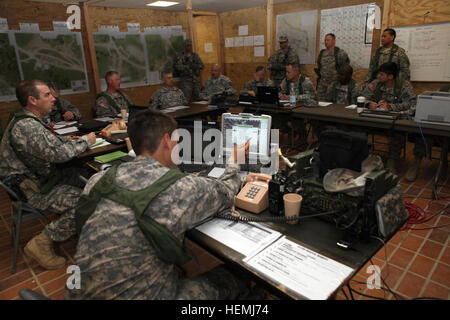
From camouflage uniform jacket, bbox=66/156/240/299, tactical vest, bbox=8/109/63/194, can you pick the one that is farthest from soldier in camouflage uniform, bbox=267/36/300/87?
camouflage uniform jacket, bbox=66/156/240/299

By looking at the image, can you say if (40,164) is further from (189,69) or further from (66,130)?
(189,69)

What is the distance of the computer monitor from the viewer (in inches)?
86.5

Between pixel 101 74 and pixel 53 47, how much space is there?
999 mm

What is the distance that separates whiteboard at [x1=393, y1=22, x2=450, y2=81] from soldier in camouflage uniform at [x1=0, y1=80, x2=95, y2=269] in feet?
17.8

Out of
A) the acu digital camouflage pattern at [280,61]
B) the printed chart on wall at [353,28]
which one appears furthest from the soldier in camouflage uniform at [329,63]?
the acu digital camouflage pattern at [280,61]

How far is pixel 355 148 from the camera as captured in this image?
147cm

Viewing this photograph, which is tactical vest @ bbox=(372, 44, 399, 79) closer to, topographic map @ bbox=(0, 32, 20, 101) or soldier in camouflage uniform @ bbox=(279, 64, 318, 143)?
soldier in camouflage uniform @ bbox=(279, 64, 318, 143)

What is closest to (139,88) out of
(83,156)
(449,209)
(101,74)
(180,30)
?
(101,74)

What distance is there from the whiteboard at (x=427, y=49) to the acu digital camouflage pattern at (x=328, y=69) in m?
0.91

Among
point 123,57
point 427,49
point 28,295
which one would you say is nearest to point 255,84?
point 427,49
